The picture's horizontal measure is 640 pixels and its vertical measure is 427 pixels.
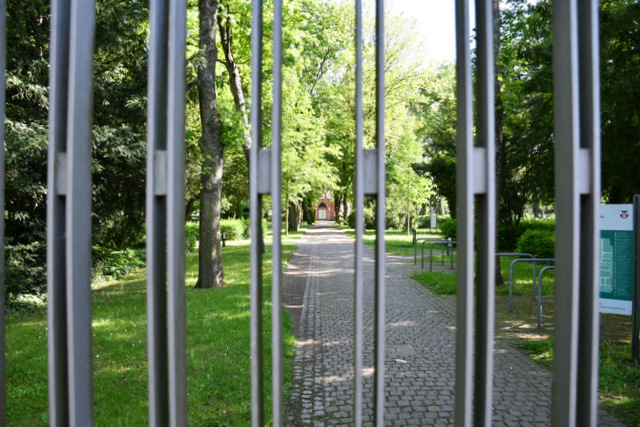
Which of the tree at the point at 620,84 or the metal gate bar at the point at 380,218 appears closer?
the metal gate bar at the point at 380,218

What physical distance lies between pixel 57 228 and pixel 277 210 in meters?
0.70

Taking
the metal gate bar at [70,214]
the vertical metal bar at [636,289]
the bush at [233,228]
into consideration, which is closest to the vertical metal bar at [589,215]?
the metal gate bar at [70,214]

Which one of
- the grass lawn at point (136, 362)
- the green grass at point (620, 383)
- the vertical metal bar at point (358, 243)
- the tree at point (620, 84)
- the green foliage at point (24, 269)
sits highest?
the tree at point (620, 84)

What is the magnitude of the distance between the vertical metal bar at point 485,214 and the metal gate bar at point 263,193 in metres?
0.60

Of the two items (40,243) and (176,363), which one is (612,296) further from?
(40,243)

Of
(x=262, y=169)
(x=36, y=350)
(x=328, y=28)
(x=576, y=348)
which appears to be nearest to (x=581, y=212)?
(x=576, y=348)

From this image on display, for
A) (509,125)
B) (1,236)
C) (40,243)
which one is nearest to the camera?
(1,236)

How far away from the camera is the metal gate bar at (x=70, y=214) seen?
5.30 feet

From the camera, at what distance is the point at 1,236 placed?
173 centimetres

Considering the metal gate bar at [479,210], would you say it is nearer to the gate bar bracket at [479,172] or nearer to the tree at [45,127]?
the gate bar bracket at [479,172]

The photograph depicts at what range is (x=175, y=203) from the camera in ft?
5.25

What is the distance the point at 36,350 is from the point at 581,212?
648 centimetres

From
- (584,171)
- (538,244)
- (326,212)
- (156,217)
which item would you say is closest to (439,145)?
(538,244)

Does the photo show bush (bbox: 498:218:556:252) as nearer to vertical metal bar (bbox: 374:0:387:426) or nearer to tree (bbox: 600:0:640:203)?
tree (bbox: 600:0:640:203)
